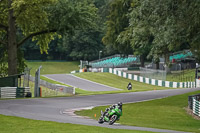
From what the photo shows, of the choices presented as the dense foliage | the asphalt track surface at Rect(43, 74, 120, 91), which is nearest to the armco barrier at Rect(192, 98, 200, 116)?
the dense foliage

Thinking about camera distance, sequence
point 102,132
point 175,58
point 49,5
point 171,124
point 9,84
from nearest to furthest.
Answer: point 102,132 < point 171,124 < point 9,84 < point 49,5 < point 175,58

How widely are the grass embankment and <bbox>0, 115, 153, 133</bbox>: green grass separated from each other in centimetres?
366

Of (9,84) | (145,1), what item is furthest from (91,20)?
(145,1)

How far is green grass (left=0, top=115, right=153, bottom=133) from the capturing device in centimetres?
1655

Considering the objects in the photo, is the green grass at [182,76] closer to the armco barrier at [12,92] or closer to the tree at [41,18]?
the tree at [41,18]

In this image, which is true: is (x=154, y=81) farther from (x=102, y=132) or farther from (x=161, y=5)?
(x=102, y=132)

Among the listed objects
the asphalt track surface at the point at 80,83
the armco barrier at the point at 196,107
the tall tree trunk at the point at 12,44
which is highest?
the tall tree trunk at the point at 12,44

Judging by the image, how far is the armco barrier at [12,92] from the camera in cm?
3356

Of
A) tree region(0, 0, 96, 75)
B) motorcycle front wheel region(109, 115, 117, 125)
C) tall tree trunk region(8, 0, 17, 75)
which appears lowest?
motorcycle front wheel region(109, 115, 117, 125)

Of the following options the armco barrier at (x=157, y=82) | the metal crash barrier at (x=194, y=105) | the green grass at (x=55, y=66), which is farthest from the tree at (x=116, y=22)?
the metal crash barrier at (x=194, y=105)

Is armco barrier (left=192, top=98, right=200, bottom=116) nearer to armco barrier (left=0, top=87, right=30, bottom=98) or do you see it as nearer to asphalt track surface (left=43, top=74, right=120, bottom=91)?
armco barrier (left=0, top=87, right=30, bottom=98)

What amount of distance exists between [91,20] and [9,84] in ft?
35.6

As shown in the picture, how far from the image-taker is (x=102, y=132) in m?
16.0

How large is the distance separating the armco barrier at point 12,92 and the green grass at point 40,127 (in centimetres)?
1380
